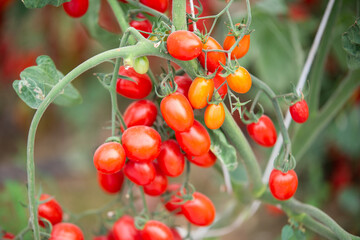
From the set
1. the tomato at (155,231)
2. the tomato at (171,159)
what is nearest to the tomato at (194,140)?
the tomato at (171,159)

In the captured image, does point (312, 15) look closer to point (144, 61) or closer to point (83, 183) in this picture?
point (144, 61)

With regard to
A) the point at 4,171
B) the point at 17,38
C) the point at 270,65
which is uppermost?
the point at 17,38

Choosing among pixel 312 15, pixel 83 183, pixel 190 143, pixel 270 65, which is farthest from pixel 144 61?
pixel 83 183

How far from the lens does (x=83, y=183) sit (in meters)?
1.64

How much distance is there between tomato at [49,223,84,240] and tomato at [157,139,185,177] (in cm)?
15

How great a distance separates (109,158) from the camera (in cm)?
43

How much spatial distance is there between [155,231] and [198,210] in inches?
2.7

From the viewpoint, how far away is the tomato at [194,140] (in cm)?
46

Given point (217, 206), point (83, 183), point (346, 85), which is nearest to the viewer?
point (346, 85)

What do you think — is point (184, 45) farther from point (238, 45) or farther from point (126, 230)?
point (126, 230)

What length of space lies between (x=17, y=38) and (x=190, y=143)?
1.13m

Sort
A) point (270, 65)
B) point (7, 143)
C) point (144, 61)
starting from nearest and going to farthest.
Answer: point (144, 61) < point (270, 65) < point (7, 143)

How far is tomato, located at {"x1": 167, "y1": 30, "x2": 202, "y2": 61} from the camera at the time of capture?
389 millimetres

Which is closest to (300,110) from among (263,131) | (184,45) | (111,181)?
(263,131)
